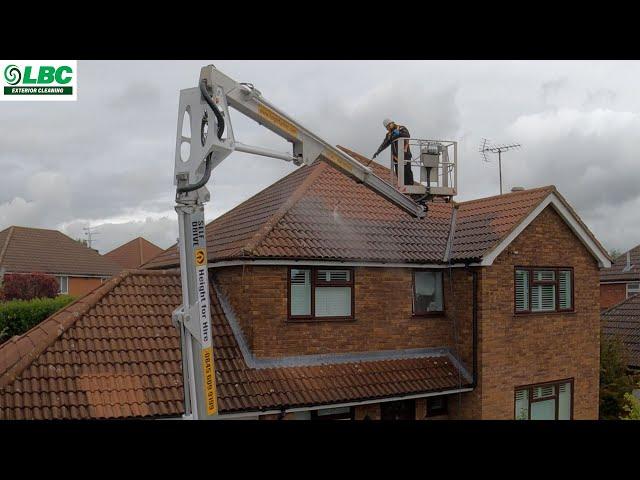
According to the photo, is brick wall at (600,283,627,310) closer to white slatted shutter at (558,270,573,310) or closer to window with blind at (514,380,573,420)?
white slatted shutter at (558,270,573,310)

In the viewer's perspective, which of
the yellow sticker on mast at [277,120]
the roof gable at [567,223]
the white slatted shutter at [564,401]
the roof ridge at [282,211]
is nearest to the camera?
the yellow sticker on mast at [277,120]

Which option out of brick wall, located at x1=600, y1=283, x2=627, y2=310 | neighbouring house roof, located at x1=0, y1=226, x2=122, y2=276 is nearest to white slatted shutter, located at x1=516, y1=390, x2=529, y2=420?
brick wall, located at x1=600, y1=283, x2=627, y2=310

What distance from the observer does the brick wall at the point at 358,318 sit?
35.9 ft

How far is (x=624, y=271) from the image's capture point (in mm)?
29625

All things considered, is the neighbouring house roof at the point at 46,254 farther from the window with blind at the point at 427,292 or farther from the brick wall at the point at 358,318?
the window with blind at the point at 427,292

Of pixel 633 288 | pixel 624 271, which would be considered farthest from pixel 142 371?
pixel 624 271

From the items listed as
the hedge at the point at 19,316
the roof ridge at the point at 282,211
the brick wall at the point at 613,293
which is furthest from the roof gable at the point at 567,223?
the brick wall at the point at 613,293

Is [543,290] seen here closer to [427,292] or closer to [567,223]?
[567,223]

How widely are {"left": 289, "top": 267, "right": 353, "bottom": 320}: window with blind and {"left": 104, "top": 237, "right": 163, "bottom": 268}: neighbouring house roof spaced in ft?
104

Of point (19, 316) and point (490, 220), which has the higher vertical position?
point (490, 220)

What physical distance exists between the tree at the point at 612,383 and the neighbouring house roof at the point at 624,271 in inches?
564

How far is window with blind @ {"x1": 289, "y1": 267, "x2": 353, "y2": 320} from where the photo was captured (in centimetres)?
1131

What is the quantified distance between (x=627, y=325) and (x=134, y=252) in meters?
33.4
